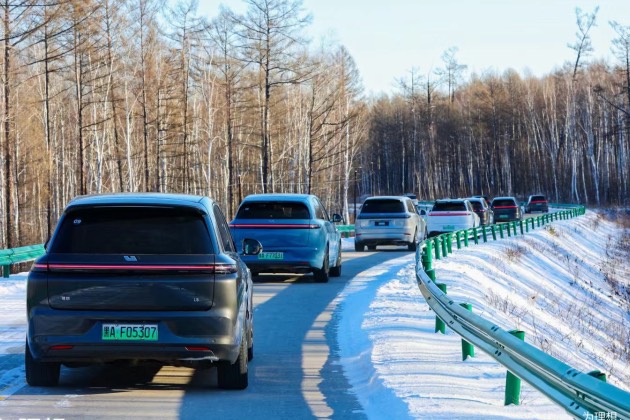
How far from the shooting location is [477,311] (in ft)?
48.5

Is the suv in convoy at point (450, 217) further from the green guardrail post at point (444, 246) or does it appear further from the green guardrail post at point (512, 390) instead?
the green guardrail post at point (512, 390)

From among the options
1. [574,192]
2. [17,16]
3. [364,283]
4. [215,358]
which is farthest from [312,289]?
[574,192]

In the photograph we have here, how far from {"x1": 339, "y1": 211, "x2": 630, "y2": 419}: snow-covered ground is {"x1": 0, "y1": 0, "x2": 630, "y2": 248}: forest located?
53.5ft

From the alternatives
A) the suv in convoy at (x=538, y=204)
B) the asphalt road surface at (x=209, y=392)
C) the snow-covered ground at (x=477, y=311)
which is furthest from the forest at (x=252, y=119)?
the asphalt road surface at (x=209, y=392)

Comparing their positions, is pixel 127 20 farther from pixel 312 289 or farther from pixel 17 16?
pixel 312 289

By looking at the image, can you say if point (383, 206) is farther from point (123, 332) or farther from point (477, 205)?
point (123, 332)

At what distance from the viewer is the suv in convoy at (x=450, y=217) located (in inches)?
1390

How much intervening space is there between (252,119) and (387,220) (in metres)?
39.5

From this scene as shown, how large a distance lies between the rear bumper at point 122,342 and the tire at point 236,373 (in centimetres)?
41

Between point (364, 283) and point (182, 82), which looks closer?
point (364, 283)

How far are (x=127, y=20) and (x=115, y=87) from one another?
17.9ft

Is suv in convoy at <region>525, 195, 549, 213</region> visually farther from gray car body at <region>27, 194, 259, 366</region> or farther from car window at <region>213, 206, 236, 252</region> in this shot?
gray car body at <region>27, 194, 259, 366</region>

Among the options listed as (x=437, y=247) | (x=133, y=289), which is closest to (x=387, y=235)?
(x=437, y=247)

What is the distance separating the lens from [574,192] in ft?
314
